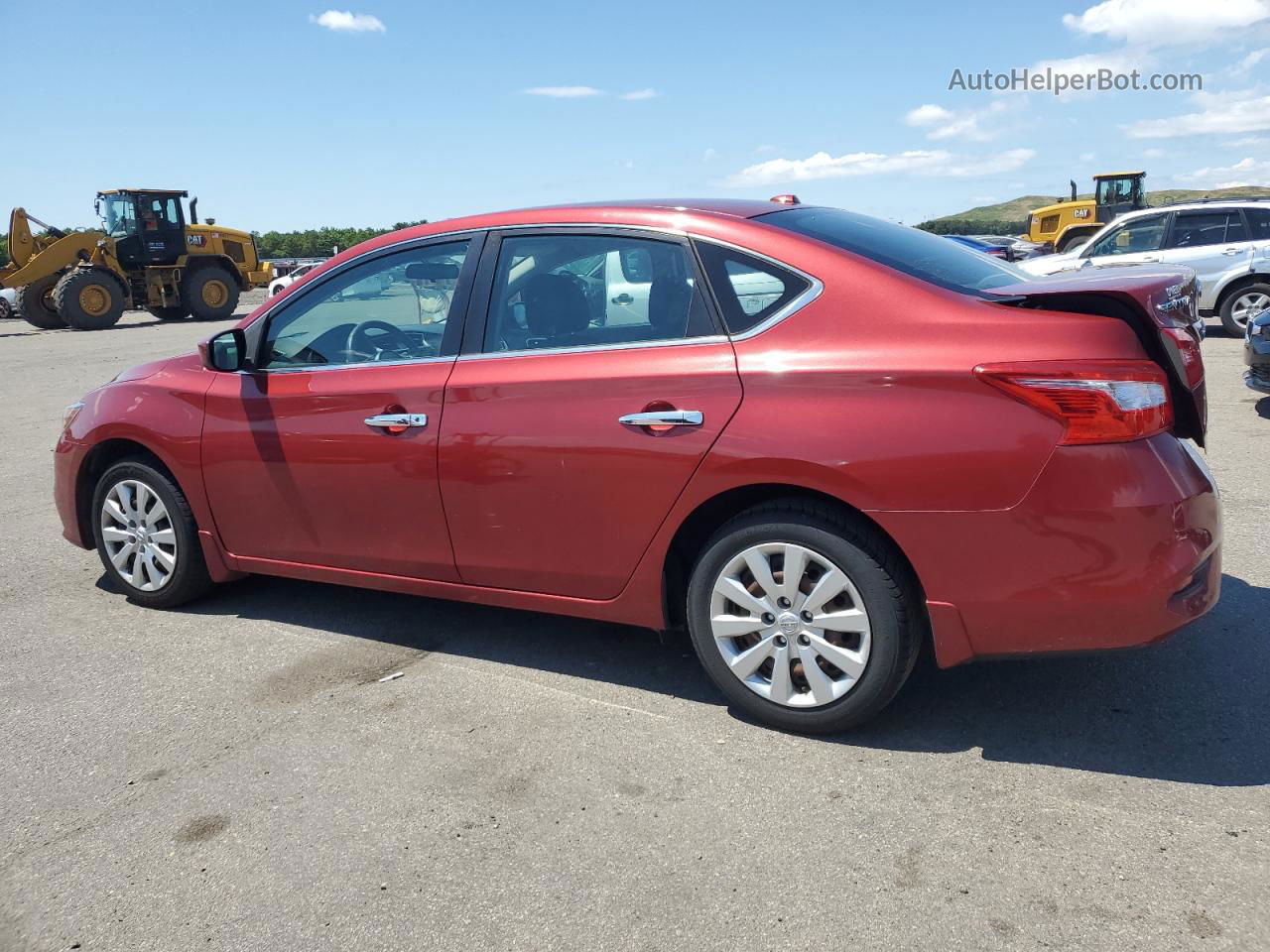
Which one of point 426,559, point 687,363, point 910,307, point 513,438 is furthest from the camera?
point 426,559

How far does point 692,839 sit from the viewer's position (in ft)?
9.61

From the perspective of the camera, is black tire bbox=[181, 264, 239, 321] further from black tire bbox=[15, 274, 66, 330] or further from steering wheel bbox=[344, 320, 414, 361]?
steering wheel bbox=[344, 320, 414, 361]

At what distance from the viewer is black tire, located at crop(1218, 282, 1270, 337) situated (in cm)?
1327

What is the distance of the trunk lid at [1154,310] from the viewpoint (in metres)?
3.11

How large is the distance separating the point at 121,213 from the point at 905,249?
27.9 metres

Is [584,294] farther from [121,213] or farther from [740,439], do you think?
[121,213]

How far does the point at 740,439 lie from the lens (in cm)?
334

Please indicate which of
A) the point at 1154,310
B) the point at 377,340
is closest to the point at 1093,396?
the point at 1154,310

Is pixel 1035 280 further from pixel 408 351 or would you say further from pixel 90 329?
pixel 90 329

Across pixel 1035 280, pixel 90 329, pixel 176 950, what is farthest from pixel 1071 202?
pixel 176 950

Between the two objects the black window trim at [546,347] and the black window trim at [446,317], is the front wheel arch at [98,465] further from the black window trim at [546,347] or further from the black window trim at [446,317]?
the black window trim at [546,347]

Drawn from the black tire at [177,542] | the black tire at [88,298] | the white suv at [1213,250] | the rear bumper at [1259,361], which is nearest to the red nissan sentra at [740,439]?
the black tire at [177,542]

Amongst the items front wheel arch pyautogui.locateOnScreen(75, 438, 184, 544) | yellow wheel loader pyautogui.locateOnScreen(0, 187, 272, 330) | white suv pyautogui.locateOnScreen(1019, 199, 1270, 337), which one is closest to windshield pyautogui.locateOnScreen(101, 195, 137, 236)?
yellow wheel loader pyautogui.locateOnScreen(0, 187, 272, 330)

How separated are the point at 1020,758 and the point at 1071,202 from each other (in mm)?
32773
